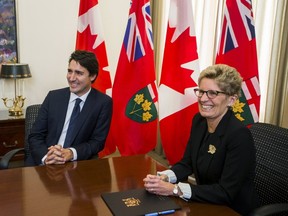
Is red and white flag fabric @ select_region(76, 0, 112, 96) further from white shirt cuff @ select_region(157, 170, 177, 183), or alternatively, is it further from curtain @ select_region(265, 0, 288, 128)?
white shirt cuff @ select_region(157, 170, 177, 183)

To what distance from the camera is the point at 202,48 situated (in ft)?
10.7

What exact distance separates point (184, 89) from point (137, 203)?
1.42 metres

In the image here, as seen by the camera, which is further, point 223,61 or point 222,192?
point 223,61

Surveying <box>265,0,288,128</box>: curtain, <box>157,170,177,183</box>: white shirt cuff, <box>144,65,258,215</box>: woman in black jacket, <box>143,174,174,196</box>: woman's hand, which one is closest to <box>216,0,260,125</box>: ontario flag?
<box>265,0,288,128</box>: curtain

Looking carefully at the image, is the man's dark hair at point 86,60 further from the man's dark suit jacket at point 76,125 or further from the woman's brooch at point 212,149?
the woman's brooch at point 212,149

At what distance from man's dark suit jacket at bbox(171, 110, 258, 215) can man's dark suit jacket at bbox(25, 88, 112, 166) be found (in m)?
0.69

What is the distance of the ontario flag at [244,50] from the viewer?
91.3 inches

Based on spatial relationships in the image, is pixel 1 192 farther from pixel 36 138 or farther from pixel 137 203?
pixel 36 138

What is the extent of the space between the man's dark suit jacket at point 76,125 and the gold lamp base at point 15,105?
1.01m

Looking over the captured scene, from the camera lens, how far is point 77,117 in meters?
2.17

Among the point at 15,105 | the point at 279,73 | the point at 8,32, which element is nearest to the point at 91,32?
the point at 8,32

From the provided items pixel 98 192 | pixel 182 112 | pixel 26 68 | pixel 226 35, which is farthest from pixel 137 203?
pixel 26 68

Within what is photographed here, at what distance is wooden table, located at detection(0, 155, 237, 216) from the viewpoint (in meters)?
1.26

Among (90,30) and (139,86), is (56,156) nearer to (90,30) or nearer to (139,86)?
(139,86)
